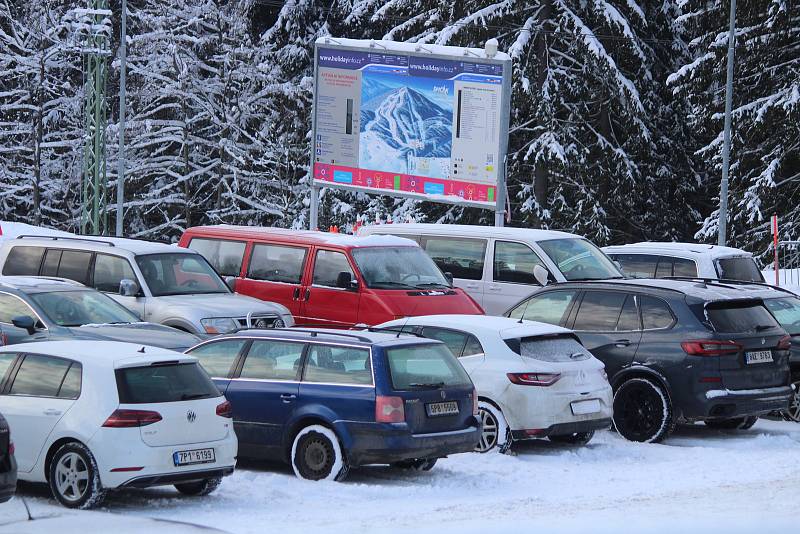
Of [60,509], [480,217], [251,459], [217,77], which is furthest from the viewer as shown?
[217,77]

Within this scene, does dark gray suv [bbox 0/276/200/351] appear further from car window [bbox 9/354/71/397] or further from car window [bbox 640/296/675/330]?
car window [bbox 640/296/675/330]

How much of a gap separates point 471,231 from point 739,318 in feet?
19.9

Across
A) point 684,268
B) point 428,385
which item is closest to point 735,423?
point 684,268

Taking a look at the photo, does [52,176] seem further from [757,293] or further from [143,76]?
[757,293]

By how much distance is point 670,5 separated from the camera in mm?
48406

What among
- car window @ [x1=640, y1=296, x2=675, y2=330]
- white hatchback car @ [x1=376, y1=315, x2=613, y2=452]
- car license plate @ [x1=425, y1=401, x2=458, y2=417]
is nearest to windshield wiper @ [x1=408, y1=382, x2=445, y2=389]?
car license plate @ [x1=425, y1=401, x2=458, y2=417]

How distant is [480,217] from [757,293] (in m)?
29.5

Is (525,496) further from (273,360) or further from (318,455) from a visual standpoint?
(273,360)

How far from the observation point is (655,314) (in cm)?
1667

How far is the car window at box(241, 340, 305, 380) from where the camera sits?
1372cm

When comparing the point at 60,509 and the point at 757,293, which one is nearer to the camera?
the point at 60,509

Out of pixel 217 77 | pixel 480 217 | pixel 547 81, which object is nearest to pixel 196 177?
pixel 217 77

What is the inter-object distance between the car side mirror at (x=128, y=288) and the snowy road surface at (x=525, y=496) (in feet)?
16.9

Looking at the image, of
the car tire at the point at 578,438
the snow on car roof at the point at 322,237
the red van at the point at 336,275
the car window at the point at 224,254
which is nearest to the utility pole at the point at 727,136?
the snow on car roof at the point at 322,237
